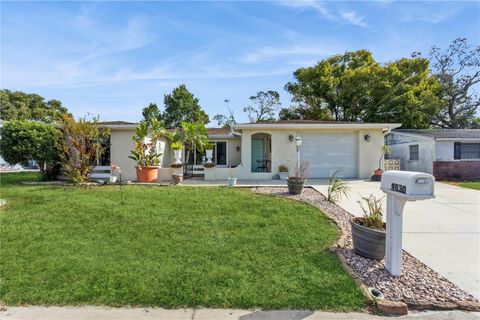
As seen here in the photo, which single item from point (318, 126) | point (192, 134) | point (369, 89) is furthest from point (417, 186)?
point (369, 89)

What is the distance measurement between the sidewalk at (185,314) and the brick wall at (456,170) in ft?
52.3

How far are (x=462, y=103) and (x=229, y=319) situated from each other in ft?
123

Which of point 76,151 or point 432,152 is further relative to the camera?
point 432,152

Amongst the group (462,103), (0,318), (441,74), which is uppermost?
(441,74)

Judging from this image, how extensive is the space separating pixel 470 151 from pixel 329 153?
948 cm

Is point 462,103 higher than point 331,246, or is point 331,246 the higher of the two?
point 462,103

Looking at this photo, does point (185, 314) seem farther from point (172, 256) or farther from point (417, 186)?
point (417, 186)

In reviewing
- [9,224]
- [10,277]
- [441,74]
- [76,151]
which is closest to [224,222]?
[10,277]

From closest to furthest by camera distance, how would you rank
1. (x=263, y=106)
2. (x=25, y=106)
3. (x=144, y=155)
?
(x=144, y=155), (x=25, y=106), (x=263, y=106)

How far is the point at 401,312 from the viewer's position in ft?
Answer: 9.49

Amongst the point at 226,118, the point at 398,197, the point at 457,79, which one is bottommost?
the point at 398,197

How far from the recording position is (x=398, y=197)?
3.46 metres

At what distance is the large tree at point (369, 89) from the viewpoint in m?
23.8

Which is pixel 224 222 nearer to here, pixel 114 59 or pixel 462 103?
pixel 114 59
